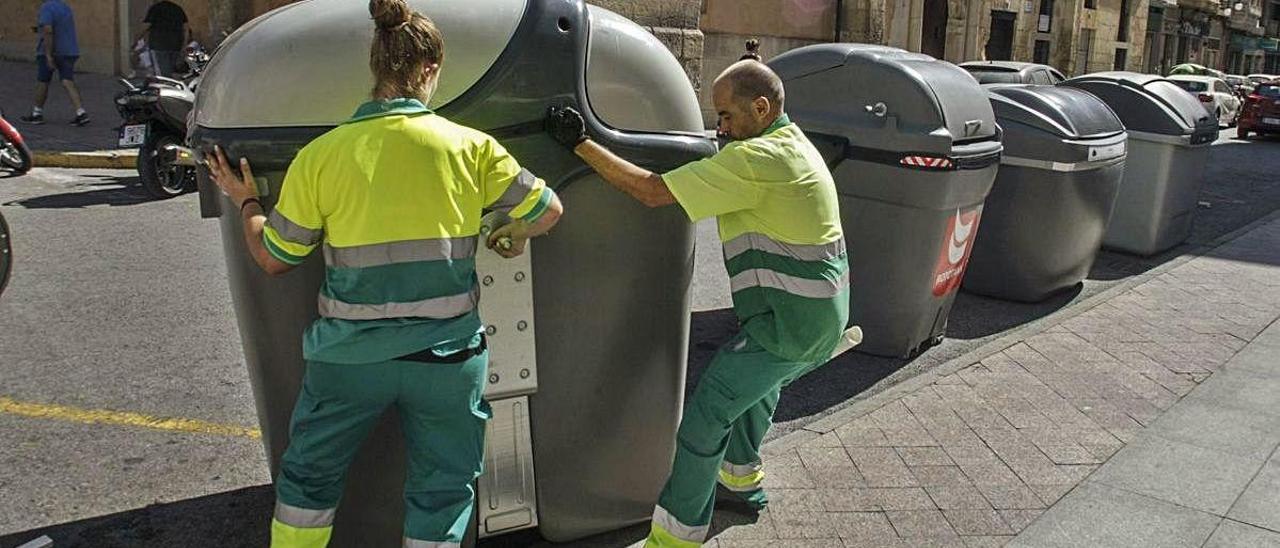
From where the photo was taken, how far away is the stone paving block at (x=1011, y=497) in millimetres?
3609

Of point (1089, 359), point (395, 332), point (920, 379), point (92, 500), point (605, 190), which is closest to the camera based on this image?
point (395, 332)

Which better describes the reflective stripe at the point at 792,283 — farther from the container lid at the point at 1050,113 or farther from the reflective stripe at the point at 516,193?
the container lid at the point at 1050,113

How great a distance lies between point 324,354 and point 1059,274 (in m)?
5.40

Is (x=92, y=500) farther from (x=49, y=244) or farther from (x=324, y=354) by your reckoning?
(x=49, y=244)

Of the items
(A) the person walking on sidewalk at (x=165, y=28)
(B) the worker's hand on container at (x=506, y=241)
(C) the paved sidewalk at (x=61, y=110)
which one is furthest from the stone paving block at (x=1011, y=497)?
(A) the person walking on sidewalk at (x=165, y=28)

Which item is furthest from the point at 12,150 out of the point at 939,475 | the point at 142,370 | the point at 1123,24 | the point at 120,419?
the point at 1123,24

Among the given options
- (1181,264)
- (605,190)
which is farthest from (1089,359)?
(605,190)

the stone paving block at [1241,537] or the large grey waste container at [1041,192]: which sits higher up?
the large grey waste container at [1041,192]

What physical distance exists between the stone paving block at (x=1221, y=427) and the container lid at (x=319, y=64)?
328 centimetres

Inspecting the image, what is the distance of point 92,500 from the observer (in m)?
3.34

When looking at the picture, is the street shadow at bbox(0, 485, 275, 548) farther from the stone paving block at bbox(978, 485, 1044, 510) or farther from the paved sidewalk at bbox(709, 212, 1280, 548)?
the stone paving block at bbox(978, 485, 1044, 510)

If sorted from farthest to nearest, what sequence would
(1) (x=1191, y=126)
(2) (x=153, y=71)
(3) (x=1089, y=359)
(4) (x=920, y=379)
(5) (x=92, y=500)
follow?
(2) (x=153, y=71)
(1) (x=1191, y=126)
(3) (x=1089, y=359)
(4) (x=920, y=379)
(5) (x=92, y=500)

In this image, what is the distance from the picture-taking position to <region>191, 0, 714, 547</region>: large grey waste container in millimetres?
2543

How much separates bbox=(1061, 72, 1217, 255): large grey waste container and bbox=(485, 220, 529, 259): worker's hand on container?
A: 650cm
